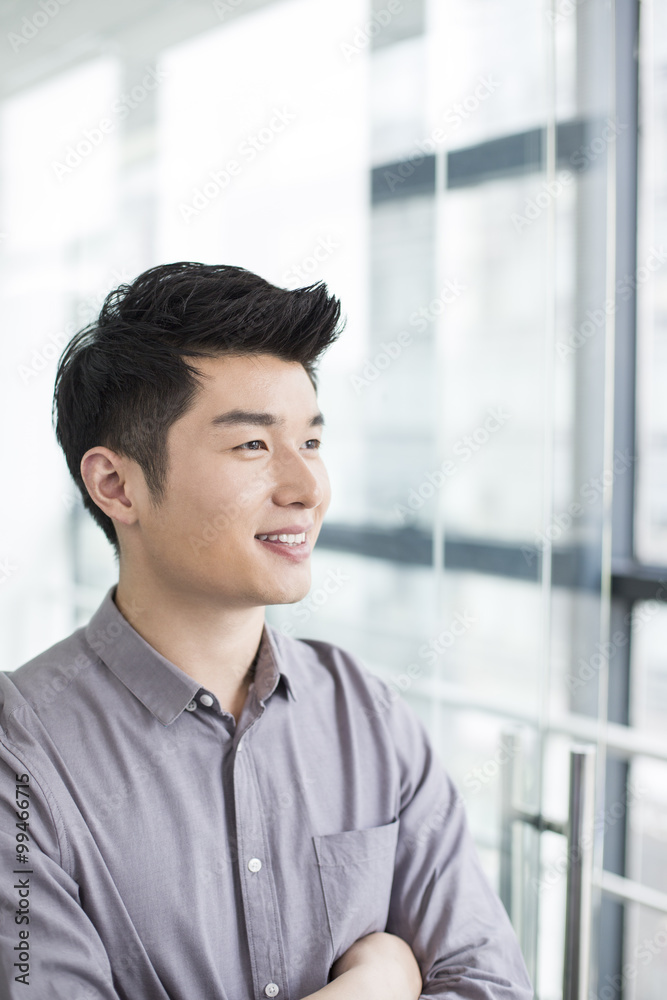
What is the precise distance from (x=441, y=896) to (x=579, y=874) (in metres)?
0.42

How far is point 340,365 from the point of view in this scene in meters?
1.38

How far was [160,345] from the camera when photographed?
104cm

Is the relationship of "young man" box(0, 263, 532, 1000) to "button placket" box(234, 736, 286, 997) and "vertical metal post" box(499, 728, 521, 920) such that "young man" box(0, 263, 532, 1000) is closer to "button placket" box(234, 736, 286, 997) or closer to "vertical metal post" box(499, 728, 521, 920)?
"button placket" box(234, 736, 286, 997)

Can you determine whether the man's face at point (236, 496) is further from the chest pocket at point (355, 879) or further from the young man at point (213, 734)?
the chest pocket at point (355, 879)

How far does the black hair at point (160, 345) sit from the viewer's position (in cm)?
103

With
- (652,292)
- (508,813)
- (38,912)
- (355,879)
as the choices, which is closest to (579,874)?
(508,813)

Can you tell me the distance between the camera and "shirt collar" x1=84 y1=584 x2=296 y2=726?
3.32 ft

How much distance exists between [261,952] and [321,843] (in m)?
0.14

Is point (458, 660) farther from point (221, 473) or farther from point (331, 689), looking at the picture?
point (221, 473)

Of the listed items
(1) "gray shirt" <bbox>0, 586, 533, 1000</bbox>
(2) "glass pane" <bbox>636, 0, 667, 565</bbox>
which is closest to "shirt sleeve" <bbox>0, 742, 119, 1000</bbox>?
(1) "gray shirt" <bbox>0, 586, 533, 1000</bbox>

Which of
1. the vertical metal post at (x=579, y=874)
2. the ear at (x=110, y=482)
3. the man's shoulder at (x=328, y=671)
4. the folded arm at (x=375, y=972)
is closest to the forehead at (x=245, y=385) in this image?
the ear at (x=110, y=482)

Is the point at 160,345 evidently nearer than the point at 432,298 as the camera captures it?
Yes

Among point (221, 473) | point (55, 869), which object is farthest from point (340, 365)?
point (55, 869)

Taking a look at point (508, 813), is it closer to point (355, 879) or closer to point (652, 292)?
point (355, 879)
